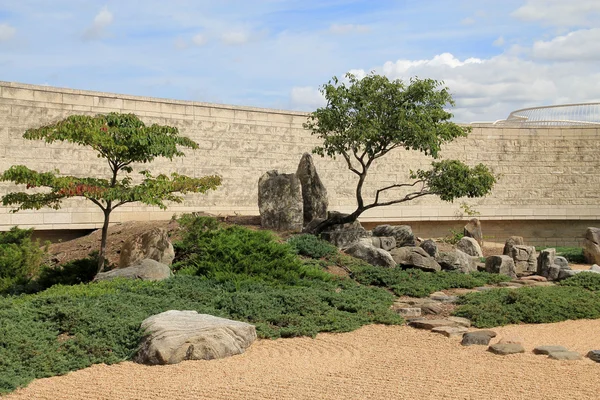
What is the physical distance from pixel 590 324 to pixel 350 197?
45.7 ft

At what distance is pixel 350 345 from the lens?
31.4ft

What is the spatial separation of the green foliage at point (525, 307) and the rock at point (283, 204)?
6.61 metres

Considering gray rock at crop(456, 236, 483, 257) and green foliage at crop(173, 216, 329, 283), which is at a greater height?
green foliage at crop(173, 216, 329, 283)

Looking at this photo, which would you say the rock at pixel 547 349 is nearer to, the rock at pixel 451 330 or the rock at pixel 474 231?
the rock at pixel 451 330

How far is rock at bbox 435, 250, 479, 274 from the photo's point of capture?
55.0 ft

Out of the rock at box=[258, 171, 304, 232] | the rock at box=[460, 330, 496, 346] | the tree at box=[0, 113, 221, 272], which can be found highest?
the tree at box=[0, 113, 221, 272]

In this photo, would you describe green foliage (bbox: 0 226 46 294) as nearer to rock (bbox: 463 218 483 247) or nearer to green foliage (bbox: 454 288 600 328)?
green foliage (bbox: 454 288 600 328)

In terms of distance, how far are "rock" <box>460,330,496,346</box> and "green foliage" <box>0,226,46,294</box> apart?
823 cm

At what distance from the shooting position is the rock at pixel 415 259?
1610cm

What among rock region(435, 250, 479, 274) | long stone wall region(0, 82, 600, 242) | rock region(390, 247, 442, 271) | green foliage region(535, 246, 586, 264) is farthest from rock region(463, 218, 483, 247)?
rock region(390, 247, 442, 271)

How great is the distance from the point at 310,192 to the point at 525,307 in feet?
29.4

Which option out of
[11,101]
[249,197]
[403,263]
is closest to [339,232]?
[403,263]

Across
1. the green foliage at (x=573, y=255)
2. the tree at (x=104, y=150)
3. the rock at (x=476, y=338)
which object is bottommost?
the green foliage at (x=573, y=255)

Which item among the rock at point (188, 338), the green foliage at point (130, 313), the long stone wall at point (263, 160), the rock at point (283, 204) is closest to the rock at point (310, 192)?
the rock at point (283, 204)
